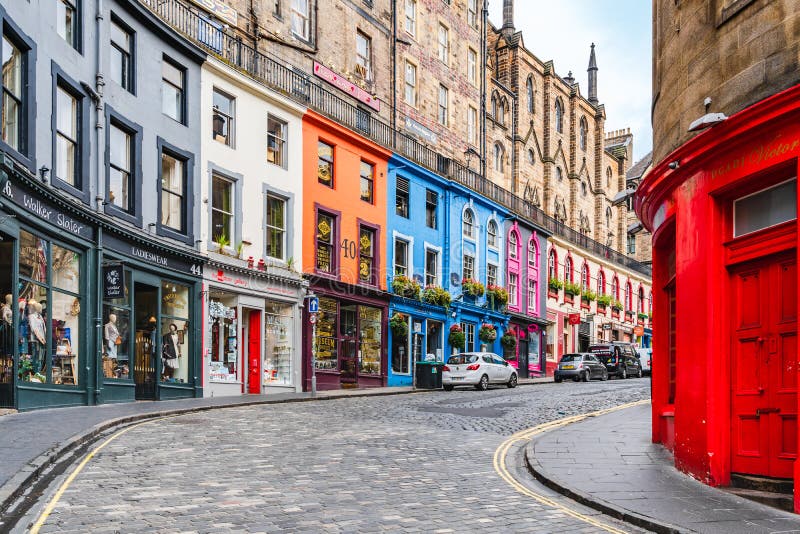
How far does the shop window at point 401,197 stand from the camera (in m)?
33.8

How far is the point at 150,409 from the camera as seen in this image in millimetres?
17453

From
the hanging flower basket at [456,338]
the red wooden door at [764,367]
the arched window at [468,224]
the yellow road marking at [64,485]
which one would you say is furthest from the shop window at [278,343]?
the red wooden door at [764,367]

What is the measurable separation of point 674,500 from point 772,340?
219 centimetres

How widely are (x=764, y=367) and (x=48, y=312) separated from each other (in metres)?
12.9

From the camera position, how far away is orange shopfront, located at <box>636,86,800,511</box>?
373 inches

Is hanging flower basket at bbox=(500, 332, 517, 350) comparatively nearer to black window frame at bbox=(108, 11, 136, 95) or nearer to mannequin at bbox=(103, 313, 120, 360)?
mannequin at bbox=(103, 313, 120, 360)

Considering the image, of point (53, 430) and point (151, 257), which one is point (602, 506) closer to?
point (53, 430)

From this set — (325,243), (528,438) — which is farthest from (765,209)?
(325,243)

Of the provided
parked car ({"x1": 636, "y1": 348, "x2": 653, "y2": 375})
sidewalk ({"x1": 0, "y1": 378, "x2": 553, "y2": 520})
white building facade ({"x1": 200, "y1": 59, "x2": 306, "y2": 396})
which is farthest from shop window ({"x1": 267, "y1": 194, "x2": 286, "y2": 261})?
parked car ({"x1": 636, "y1": 348, "x2": 653, "y2": 375})

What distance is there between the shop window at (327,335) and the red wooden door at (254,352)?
280 centimetres

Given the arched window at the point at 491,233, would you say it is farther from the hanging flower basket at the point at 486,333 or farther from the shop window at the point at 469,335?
the shop window at the point at 469,335

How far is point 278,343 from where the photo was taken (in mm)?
26453

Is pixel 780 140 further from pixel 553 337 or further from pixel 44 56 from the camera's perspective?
pixel 553 337

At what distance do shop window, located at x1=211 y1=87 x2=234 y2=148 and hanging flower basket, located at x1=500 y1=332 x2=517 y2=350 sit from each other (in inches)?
786
